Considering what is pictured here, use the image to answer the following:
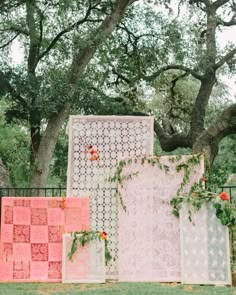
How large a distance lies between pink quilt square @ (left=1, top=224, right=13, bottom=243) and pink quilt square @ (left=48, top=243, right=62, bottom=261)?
41 centimetres

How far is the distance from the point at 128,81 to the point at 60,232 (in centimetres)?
585

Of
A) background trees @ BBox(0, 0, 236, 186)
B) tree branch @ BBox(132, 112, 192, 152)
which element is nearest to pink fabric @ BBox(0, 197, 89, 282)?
background trees @ BBox(0, 0, 236, 186)

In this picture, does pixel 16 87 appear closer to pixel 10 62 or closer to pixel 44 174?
pixel 10 62

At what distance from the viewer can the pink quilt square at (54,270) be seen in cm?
494

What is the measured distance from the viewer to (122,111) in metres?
9.48

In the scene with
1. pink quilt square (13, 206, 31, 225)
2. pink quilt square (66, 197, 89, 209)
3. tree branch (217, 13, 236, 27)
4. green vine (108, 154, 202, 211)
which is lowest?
pink quilt square (13, 206, 31, 225)

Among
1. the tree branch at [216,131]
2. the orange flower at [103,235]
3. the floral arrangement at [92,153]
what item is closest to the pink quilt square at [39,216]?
the orange flower at [103,235]

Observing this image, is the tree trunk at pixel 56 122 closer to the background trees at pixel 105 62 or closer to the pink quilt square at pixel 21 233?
the background trees at pixel 105 62

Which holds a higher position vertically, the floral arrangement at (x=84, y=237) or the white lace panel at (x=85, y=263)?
the floral arrangement at (x=84, y=237)

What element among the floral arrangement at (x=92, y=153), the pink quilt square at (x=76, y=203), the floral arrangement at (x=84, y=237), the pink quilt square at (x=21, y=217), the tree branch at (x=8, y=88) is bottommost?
the floral arrangement at (x=84, y=237)

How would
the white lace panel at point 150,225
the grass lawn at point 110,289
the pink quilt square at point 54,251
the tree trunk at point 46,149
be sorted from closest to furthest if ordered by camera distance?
1. the grass lawn at point 110,289
2. the white lace panel at point 150,225
3. the pink quilt square at point 54,251
4. the tree trunk at point 46,149

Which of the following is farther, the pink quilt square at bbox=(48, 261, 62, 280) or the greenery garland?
the pink quilt square at bbox=(48, 261, 62, 280)

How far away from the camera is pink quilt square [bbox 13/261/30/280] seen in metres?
4.93

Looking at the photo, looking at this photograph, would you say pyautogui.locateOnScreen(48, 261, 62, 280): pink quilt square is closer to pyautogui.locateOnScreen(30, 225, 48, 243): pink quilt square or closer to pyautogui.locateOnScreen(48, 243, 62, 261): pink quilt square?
pyautogui.locateOnScreen(48, 243, 62, 261): pink quilt square
